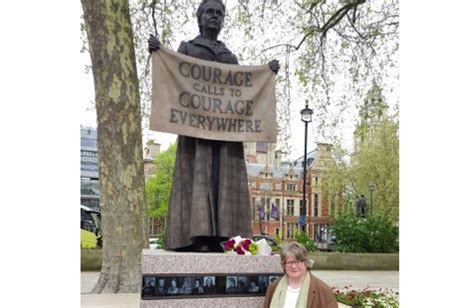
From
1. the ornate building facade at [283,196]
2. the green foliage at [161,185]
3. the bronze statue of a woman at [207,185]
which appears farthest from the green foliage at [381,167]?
the bronze statue of a woman at [207,185]

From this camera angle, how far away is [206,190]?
4.79 metres

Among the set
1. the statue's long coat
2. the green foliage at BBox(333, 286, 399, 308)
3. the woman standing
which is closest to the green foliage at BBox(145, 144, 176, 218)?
the green foliage at BBox(333, 286, 399, 308)

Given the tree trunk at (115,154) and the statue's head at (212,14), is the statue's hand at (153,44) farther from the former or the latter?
the tree trunk at (115,154)

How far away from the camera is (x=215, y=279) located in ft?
14.3

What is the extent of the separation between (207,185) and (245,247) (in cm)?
67

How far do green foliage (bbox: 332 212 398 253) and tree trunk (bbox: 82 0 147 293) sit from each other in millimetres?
11813

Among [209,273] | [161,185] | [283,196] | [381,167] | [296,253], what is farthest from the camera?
[283,196]

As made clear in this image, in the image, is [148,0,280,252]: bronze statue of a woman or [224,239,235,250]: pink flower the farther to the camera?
[148,0,280,252]: bronze statue of a woman

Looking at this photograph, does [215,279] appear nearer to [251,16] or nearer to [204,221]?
[204,221]

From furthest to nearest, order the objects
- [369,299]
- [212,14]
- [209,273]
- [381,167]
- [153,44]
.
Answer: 1. [381,167]
2. [369,299]
3. [212,14]
4. [153,44]
5. [209,273]

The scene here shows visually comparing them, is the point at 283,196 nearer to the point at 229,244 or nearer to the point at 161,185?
the point at 161,185

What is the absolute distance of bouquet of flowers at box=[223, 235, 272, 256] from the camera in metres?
4.46

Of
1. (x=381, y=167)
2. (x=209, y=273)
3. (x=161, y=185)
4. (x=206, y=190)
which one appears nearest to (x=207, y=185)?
(x=206, y=190)

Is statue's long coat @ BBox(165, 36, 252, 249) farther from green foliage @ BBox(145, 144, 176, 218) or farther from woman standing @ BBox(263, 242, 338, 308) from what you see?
green foliage @ BBox(145, 144, 176, 218)
